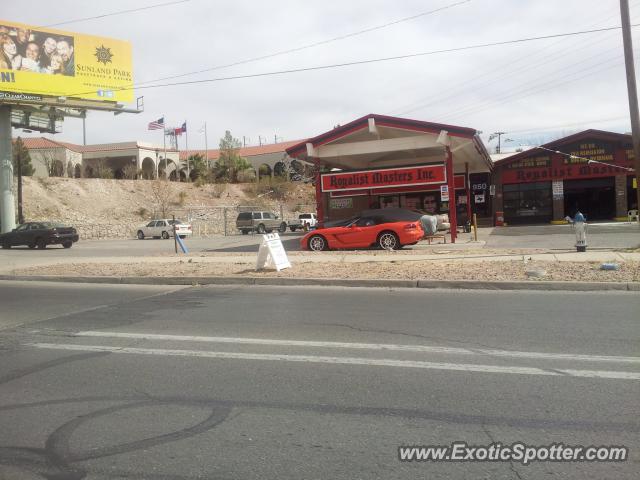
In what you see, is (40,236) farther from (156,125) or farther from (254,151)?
(254,151)

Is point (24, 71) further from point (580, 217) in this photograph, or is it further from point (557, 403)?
point (557, 403)

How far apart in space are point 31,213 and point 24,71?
43.4 feet

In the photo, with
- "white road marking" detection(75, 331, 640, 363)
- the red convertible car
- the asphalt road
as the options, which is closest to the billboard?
the red convertible car

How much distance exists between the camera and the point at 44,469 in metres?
3.65

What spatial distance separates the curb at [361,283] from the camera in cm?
1055

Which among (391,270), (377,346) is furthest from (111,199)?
(377,346)

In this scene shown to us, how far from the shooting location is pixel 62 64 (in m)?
40.4

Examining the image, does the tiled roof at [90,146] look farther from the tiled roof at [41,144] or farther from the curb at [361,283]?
the curb at [361,283]

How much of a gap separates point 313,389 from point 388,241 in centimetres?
1370

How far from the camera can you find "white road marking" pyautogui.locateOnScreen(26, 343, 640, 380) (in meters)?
5.34

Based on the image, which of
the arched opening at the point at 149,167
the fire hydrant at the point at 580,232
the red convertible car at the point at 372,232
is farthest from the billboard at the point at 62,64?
the fire hydrant at the point at 580,232

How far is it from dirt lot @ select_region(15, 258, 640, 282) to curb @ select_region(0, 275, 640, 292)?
1.12 feet

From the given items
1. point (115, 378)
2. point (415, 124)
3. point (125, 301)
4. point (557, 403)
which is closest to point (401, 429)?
point (557, 403)

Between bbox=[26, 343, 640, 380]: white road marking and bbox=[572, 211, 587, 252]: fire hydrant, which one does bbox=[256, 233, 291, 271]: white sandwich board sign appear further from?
bbox=[572, 211, 587, 252]: fire hydrant
